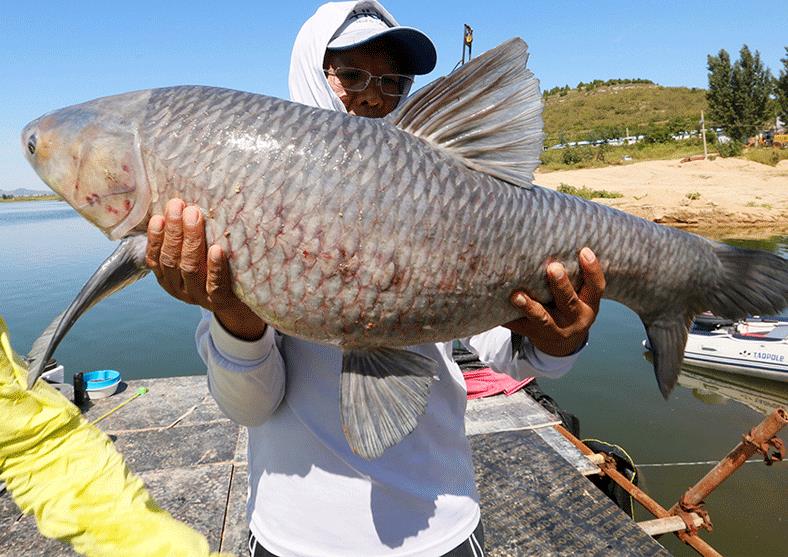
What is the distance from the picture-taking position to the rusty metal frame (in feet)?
12.6

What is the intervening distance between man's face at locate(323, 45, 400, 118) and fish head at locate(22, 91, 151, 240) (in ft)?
2.00

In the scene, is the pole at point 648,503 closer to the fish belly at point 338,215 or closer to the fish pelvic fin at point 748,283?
the fish pelvic fin at point 748,283

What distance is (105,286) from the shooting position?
4.70 feet

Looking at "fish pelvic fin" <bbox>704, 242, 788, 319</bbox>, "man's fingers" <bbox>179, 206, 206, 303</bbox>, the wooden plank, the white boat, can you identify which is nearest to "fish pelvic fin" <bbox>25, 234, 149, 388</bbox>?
"man's fingers" <bbox>179, 206, 206, 303</bbox>

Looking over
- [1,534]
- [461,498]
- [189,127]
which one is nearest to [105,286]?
[189,127]

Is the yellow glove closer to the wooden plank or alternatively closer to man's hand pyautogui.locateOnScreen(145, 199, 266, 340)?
man's hand pyautogui.locateOnScreen(145, 199, 266, 340)

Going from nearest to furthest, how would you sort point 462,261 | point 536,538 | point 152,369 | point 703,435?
point 462,261, point 536,538, point 703,435, point 152,369

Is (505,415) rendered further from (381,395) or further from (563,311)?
(381,395)

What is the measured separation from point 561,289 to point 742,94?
47541mm

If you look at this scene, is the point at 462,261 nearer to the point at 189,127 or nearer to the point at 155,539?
the point at 189,127

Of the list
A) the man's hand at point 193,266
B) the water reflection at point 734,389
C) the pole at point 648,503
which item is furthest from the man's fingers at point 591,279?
the water reflection at point 734,389

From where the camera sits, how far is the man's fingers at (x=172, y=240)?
1.32 meters

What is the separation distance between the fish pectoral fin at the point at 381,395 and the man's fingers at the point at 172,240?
1.58 feet

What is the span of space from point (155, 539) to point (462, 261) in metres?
1.45
